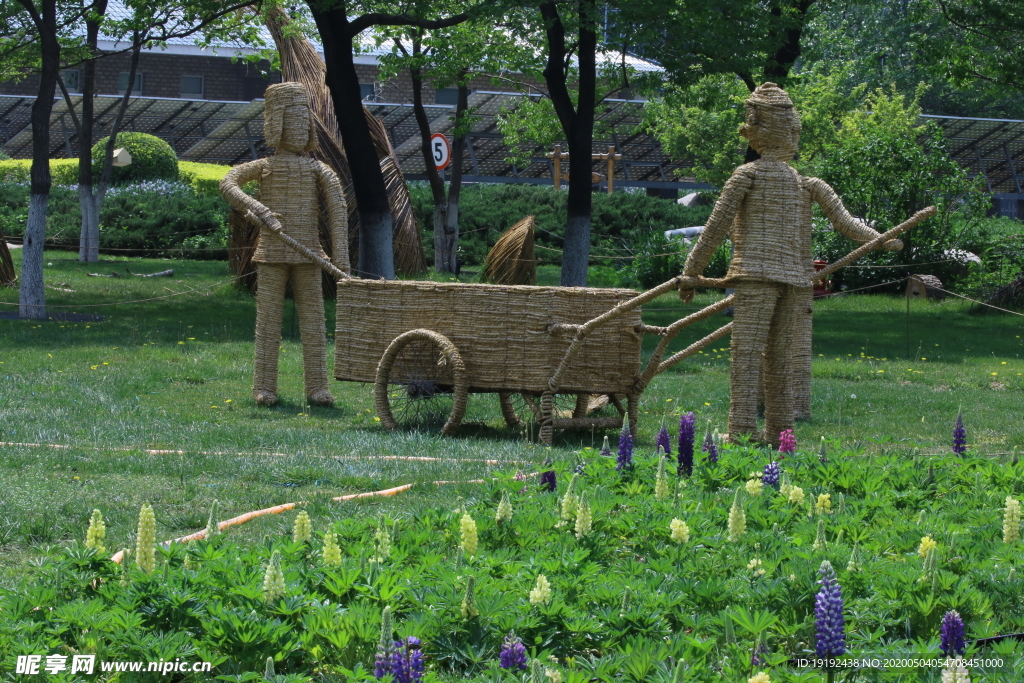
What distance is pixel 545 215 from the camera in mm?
26750

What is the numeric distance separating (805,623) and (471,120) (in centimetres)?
1823

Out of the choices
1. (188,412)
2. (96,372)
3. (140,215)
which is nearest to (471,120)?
(140,215)

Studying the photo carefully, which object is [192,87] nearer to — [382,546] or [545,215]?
[545,215]

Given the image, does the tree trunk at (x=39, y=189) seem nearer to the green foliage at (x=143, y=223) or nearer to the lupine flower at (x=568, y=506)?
the green foliage at (x=143, y=223)

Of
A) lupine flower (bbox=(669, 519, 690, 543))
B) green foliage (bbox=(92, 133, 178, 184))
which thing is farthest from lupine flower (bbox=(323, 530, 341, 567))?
green foliage (bbox=(92, 133, 178, 184))

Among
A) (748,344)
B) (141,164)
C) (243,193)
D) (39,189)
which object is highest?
(141,164)

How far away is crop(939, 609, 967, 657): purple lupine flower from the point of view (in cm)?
324

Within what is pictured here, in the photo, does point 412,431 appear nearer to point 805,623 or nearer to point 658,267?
point 805,623

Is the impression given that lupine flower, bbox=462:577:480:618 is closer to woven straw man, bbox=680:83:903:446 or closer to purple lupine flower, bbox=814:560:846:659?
purple lupine flower, bbox=814:560:846:659

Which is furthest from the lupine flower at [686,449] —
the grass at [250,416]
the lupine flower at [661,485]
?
the grass at [250,416]

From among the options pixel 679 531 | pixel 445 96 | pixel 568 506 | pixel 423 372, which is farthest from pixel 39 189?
pixel 445 96

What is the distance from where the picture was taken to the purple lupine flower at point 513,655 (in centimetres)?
324

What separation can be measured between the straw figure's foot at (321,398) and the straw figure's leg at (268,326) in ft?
0.97

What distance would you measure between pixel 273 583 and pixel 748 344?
15.0ft
